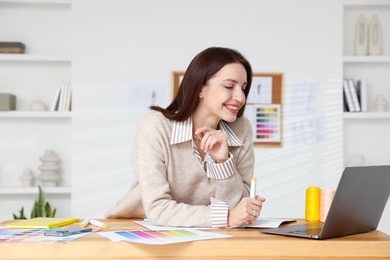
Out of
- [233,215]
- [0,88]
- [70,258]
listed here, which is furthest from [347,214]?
[0,88]

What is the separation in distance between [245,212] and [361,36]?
12.4ft

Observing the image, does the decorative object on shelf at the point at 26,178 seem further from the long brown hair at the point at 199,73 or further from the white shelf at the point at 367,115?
the long brown hair at the point at 199,73

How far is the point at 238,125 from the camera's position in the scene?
260 cm

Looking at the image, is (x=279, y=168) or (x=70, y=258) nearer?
(x=70, y=258)

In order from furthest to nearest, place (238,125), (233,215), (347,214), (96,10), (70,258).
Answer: (96,10), (238,125), (233,215), (347,214), (70,258)

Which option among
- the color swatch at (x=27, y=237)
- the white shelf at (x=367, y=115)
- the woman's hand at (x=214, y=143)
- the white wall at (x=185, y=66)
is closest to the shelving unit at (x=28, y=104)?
the white wall at (x=185, y=66)

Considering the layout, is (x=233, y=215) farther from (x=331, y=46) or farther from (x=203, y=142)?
(x=331, y=46)

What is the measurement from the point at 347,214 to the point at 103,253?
0.70 metres

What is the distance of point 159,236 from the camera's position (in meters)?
1.78

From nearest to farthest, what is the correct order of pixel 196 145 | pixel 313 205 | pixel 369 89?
1. pixel 313 205
2. pixel 196 145
3. pixel 369 89

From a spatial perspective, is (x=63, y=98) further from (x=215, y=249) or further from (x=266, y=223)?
(x=215, y=249)

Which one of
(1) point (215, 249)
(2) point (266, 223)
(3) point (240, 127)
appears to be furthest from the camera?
(3) point (240, 127)

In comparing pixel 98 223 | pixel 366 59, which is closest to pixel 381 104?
pixel 366 59

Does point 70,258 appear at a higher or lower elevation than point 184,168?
lower
